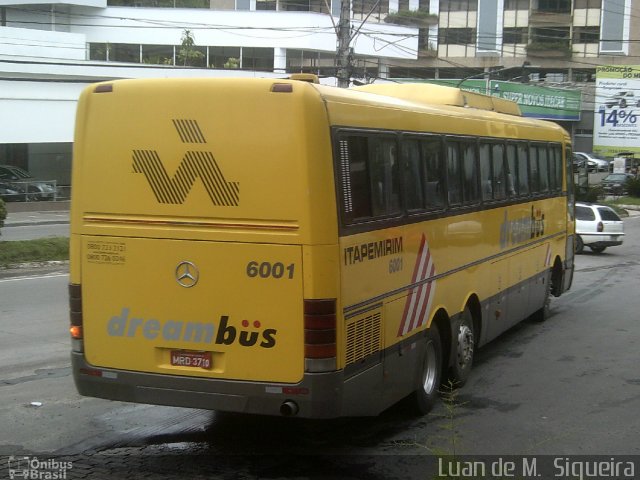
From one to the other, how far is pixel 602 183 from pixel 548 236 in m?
48.2

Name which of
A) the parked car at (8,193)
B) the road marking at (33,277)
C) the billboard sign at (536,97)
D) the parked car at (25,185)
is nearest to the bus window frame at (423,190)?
the road marking at (33,277)

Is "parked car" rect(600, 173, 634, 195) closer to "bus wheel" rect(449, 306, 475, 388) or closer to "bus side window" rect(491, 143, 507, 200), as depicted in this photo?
"bus side window" rect(491, 143, 507, 200)

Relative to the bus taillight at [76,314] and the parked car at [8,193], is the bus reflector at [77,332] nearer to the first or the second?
the bus taillight at [76,314]

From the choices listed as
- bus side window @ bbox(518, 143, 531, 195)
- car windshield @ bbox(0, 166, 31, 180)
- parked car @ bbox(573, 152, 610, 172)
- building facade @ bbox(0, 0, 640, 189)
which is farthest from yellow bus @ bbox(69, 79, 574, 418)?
parked car @ bbox(573, 152, 610, 172)

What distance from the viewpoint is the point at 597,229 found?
28234 mm

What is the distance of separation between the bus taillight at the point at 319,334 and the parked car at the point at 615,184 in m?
54.9

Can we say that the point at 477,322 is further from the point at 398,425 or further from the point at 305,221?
the point at 305,221

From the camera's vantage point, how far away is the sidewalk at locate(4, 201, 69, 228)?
110 feet

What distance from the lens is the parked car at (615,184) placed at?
57916 mm

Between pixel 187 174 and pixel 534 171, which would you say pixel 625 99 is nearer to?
pixel 534 171

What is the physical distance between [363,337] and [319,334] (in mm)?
637

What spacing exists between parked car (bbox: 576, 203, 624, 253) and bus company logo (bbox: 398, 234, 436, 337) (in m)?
21.9

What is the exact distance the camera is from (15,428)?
732 cm

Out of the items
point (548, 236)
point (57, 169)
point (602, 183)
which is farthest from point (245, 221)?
point (602, 183)
